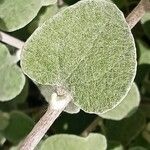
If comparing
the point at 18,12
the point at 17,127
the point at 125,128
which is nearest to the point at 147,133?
the point at 125,128

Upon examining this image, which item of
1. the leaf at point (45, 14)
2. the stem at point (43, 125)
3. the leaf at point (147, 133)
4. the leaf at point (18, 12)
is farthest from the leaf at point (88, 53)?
the leaf at point (147, 133)

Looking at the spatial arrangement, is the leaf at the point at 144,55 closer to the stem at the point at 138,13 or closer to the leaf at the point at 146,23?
the leaf at the point at 146,23

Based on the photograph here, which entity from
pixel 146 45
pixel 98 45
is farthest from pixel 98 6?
pixel 146 45

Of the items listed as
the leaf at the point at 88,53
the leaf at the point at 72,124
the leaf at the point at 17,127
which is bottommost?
the leaf at the point at 72,124

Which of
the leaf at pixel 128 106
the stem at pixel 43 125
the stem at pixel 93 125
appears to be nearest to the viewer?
the stem at pixel 43 125

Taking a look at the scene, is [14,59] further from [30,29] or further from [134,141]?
[134,141]

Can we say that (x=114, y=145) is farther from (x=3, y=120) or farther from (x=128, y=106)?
(x=3, y=120)
